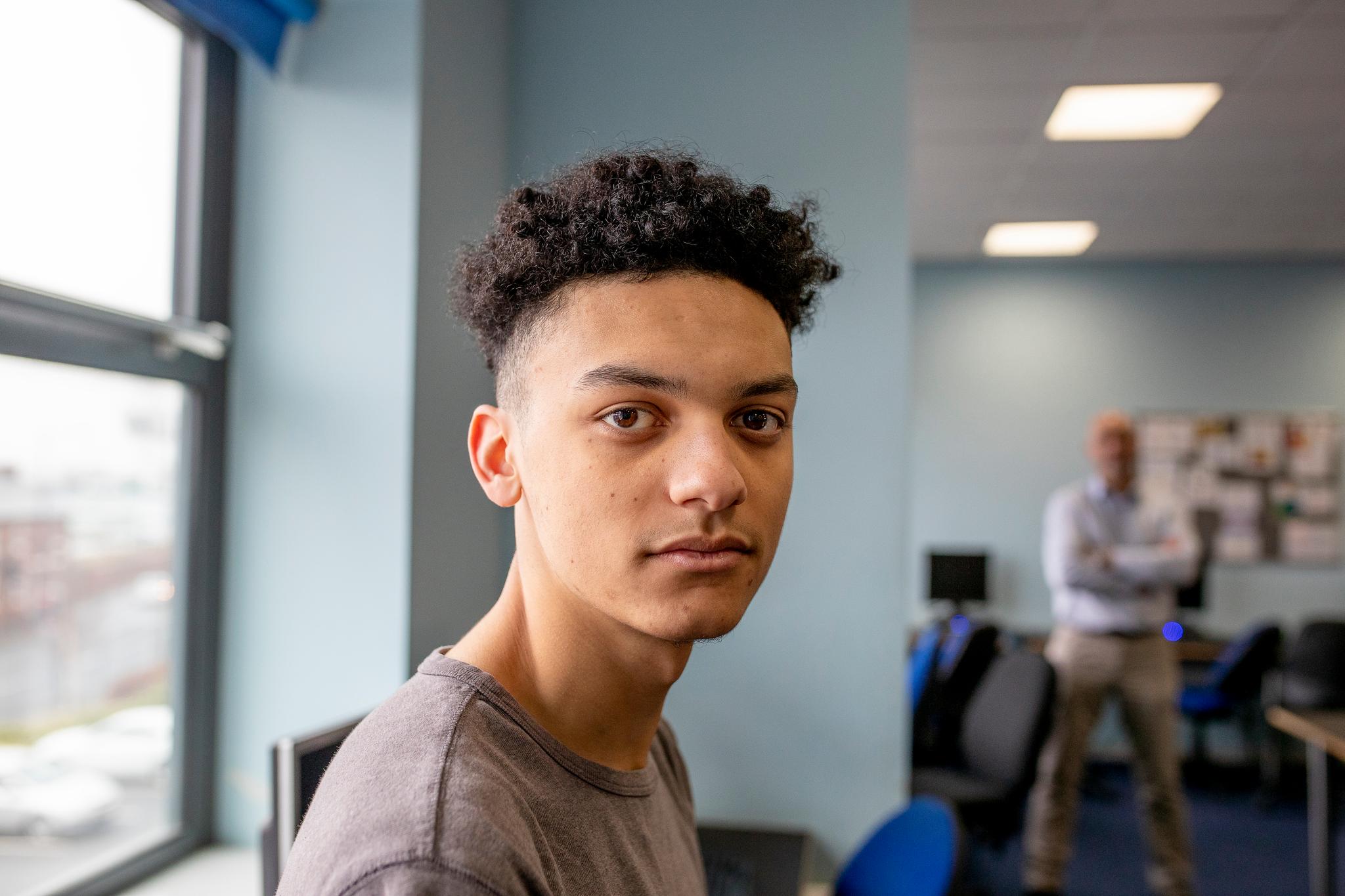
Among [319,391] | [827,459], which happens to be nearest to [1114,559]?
[827,459]

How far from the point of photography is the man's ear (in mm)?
802

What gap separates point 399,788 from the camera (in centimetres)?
57

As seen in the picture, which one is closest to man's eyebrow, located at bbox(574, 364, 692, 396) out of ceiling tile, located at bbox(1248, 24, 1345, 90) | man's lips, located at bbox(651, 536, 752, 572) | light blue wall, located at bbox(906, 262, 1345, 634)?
man's lips, located at bbox(651, 536, 752, 572)

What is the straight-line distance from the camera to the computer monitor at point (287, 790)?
3.85 ft

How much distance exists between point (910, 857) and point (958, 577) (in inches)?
162

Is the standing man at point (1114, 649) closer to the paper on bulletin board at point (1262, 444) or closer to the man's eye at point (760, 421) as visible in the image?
the paper on bulletin board at point (1262, 444)

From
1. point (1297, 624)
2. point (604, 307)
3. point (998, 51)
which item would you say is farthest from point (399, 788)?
point (1297, 624)

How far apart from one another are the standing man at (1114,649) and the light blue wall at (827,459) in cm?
141

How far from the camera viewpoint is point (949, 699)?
4172 mm

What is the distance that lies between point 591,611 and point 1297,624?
20.6ft

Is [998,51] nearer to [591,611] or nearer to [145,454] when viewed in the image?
[145,454]

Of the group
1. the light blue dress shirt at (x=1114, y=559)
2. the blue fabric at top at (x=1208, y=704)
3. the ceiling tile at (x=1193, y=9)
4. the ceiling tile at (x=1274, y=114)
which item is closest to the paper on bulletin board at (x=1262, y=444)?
the blue fabric at top at (x=1208, y=704)

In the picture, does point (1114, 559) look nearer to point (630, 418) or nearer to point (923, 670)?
point (923, 670)

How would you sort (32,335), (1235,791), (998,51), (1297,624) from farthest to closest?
1. (1297,624)
2. (1235,791)
3. (998,51)
4. (32,335)
